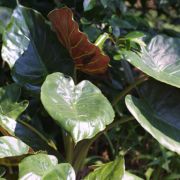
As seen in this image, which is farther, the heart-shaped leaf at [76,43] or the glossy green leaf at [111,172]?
the heart-shaped leaf at [76,43]

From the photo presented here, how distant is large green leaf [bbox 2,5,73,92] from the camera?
5.20ft

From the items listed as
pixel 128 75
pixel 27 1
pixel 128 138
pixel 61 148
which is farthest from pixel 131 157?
pixel 27 1

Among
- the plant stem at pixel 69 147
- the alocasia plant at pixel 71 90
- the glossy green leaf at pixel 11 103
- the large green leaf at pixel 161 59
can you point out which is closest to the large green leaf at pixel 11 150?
the alocasia plant at pixel 71 90

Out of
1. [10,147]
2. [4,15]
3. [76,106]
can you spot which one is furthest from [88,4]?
[10,147]

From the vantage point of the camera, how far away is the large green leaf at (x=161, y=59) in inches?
59.3

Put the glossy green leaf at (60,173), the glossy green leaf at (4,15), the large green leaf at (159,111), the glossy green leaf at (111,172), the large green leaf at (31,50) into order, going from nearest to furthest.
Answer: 1. the glossy green leaf at (60,173)
2. the glossy green leaf at (111,172)
3. the large green leaf at (159,111)
4. the large green leaf at (31,50)
5. the glossy green leaf at (4,15)

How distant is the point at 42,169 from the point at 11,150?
0.15 meters

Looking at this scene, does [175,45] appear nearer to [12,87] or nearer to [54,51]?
[54,51]

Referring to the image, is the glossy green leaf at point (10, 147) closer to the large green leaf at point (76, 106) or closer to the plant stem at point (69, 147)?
the large green leaf at point (76, 106)

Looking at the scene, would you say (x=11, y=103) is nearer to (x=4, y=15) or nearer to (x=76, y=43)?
(x=76, y=43)

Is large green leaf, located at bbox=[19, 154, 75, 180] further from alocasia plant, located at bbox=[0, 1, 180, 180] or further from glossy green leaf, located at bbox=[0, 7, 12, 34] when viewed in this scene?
glossy green leaf, located at bbox=[0, 7, 12, 34]

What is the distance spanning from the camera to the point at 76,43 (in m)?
1.52

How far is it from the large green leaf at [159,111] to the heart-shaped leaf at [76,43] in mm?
173

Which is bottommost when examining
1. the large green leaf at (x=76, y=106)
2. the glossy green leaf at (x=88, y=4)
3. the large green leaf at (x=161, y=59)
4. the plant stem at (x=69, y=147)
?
the plant stem at (x=69, y=147)
